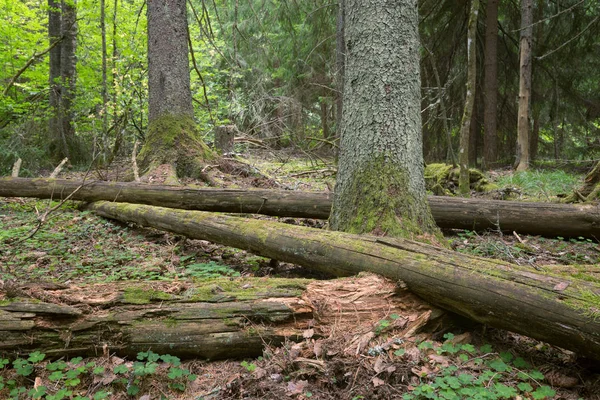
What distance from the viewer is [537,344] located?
297cm

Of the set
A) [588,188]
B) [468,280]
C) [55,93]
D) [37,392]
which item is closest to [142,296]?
[37,392]

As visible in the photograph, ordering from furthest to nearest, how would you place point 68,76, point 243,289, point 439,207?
1. point 68,76
2. point 439,207
3. point 243,289

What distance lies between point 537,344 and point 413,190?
1644 millimetres

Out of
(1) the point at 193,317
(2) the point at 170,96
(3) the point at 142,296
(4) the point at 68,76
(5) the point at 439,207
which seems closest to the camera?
(1) the point at 193,317

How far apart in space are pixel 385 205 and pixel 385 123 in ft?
2.55

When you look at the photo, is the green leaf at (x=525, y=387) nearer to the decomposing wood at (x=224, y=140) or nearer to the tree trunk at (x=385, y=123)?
the tree trunk at (x=385, y=123)

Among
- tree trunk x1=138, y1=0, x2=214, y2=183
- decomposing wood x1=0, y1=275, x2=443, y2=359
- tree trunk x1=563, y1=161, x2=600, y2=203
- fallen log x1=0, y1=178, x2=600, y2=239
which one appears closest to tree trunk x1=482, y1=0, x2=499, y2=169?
tree trunk x1=563, y1=161, x2=600, y2=203

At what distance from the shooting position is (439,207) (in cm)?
595

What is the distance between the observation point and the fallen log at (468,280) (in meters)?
2.55

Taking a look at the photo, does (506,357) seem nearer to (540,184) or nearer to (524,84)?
(540,184)

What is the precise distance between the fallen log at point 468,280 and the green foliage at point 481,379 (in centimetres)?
22

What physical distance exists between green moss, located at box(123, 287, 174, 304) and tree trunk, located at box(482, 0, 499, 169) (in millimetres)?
11094

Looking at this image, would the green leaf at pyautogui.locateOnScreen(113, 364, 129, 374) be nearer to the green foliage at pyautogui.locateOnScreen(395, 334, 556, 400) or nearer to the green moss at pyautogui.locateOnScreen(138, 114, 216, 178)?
the green foliage at pyautogui.locateOnScreen(395, 334, 556, 400)

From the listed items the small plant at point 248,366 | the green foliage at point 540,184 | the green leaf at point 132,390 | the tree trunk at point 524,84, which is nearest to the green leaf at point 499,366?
the small plant at point 248,366
